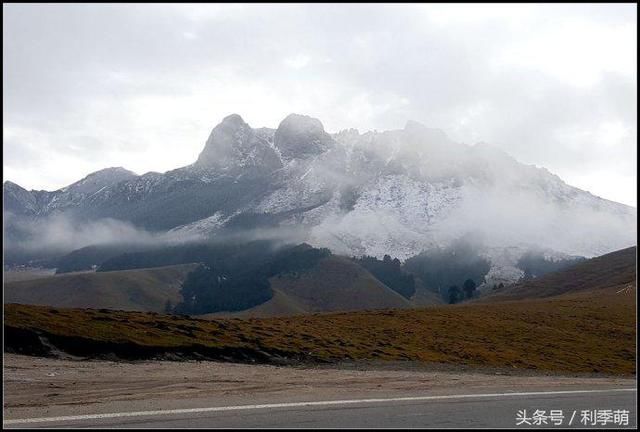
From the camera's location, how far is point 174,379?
23875mm

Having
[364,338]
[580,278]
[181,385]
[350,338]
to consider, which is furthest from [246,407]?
[580,278]

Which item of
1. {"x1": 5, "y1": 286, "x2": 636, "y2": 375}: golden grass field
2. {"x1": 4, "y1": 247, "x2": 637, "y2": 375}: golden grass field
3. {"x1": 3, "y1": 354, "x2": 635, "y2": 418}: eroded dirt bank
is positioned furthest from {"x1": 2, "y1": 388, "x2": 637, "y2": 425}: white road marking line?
{"x1": 5, "y1": 286, "x2": 636, "y2": 375}: golden grass field

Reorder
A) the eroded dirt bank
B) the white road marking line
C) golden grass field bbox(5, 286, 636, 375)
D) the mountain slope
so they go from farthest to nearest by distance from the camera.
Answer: the mountain slope, golden grass field bbox(5, 286, 636, 375), the eroded dirt bank, the white road marking line

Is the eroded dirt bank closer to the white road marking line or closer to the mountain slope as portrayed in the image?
the white road marking line

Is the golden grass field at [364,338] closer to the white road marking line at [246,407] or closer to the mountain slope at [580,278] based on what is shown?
the white road marking line at [246,407]

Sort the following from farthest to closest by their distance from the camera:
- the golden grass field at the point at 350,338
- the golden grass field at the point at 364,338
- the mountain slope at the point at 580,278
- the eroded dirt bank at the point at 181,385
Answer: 1. the mountain slope at the point at 580,278
2. the golden grass field at the point at 364,338
3. the golden grass field at the point at 350,338
4. the eroded dirt bank at the point at 181,385

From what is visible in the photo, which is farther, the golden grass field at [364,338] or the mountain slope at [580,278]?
the mountain slope at [580,278]

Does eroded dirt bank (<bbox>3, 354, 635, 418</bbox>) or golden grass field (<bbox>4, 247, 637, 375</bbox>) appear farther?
golden grass field (<bbox>4, 247, 637, 375</bbox>)

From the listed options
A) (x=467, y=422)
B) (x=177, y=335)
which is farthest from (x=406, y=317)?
(x=467, y=422)

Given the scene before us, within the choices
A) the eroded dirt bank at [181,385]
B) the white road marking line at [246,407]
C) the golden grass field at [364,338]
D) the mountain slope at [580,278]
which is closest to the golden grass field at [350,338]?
the golden grass field at [364,338]

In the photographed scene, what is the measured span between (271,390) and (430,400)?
566 cm

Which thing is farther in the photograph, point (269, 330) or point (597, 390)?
point (269, 330)

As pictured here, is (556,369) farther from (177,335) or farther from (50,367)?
(50,367)

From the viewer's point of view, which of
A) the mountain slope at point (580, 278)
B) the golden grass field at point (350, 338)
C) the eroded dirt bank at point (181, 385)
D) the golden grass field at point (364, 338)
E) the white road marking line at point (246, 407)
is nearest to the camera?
the white road marking line at point (246, 407)
